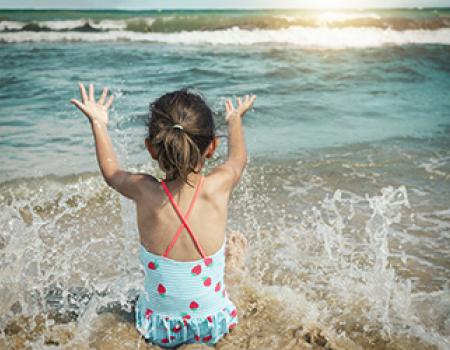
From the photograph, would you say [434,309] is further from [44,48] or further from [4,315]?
[44,48]

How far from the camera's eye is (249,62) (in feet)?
44.3

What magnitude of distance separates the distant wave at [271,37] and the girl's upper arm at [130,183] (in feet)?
52.3

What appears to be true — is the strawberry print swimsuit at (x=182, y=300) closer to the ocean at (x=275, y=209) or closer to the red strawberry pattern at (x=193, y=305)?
the red strawberry pattern at (x=193, y=305)

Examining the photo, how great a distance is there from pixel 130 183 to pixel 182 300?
0.60 metres

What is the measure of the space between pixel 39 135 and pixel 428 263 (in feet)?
16.9

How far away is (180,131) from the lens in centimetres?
200

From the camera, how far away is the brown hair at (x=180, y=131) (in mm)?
1999

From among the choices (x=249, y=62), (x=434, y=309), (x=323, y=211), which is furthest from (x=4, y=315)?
(x=249, y=62)

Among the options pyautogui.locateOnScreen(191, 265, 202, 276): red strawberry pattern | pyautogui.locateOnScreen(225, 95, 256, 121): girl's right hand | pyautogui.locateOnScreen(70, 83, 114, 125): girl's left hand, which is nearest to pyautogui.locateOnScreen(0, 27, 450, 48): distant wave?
pyautogui.locateOnScreen(225, 95, 256, 121): girl's right hand

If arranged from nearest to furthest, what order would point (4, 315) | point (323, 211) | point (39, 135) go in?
point (4, 315)
point (323, 211)
point (39, 135)

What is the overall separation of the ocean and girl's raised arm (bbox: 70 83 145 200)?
1.70ft

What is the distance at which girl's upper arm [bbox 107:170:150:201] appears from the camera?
214cm

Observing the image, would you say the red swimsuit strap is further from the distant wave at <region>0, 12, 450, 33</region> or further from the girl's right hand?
the distant wave at <region>0, 12, 450, 33</region>

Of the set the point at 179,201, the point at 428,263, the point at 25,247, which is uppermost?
the point at 179,201
